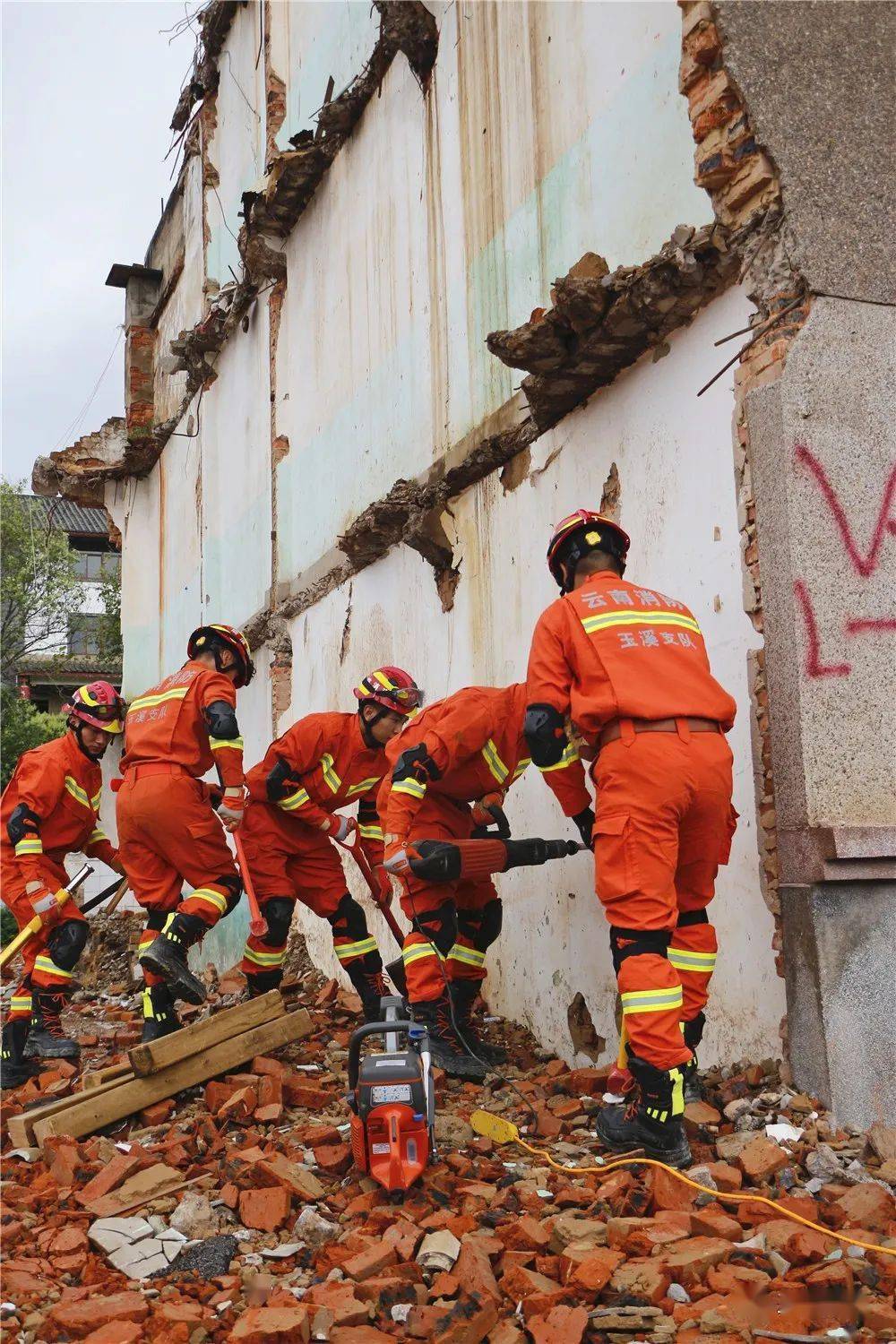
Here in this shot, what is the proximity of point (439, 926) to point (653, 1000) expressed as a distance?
1.65 meters

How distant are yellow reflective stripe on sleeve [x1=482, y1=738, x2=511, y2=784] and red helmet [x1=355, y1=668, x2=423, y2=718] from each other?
80 centimetres

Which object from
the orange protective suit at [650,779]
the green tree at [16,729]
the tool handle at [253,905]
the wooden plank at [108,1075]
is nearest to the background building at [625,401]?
the orange protective suit at [650,779]

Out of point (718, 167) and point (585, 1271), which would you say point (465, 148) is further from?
point (585, 1271)

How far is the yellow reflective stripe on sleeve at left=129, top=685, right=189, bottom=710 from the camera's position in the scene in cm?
581

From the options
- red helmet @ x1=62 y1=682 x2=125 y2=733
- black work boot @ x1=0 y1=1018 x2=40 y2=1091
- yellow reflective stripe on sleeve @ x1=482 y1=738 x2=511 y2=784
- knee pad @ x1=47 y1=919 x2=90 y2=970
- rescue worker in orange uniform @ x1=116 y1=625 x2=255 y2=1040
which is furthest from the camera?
red helmet @ x1=62 y1=682 x2=125 y2=733

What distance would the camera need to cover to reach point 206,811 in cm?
573

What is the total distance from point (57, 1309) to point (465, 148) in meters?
6.07

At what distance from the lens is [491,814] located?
548 cm

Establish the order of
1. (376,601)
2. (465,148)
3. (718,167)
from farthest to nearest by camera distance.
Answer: (376,601), (465,148), (718,167)

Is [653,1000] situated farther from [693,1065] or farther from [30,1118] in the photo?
[30,1118]

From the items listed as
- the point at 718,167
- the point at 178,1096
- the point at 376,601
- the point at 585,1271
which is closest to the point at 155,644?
the point at 376,601

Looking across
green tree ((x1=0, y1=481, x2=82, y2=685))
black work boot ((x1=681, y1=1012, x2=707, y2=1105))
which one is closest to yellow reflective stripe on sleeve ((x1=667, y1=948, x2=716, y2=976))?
black work boot ((x1=681, y1=1012, x2=707, y2=1105))

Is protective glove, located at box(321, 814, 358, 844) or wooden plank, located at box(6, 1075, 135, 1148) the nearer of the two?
wooden plank, located at box(6, 1075, 135, 1148)

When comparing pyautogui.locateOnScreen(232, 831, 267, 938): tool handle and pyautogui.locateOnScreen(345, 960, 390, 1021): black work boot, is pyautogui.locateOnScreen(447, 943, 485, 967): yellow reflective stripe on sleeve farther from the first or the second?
pyautogui.locateOnScreen(232, 831, 267, 938): tool handle
